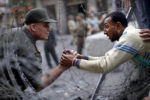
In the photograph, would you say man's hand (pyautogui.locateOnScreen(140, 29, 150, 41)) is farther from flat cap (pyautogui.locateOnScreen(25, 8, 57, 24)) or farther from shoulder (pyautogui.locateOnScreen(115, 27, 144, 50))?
flat cap (pyautogui.locateOnScreen(25, 8, 57, 24))

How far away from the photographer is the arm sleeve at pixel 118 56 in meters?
1.88

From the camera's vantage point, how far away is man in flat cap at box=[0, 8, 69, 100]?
170 cm

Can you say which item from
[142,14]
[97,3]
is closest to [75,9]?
[97,3]

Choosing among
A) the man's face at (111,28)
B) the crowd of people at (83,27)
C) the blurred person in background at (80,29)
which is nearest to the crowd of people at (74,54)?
the man's face at (111,28)

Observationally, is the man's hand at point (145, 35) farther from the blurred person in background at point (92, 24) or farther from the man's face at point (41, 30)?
the blurred person in background at point (92, 24)

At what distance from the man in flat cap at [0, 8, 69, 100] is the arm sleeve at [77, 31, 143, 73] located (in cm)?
30

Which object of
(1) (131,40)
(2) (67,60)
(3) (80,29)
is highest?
(1) (131,40)

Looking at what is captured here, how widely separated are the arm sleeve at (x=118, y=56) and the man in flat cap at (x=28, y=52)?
11.6 inches

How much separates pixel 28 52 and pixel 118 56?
2.74 feet

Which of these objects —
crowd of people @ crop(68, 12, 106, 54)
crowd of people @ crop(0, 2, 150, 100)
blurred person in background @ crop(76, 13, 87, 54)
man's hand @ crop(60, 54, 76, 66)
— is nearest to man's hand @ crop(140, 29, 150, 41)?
crowd of people @ crop(0, 2, 150, 100)

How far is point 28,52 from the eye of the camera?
1767mm

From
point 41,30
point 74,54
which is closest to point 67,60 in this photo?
point 74,54

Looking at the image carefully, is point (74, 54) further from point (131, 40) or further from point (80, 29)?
point (80, 29)

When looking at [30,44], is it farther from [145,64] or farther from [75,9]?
[75,9]
